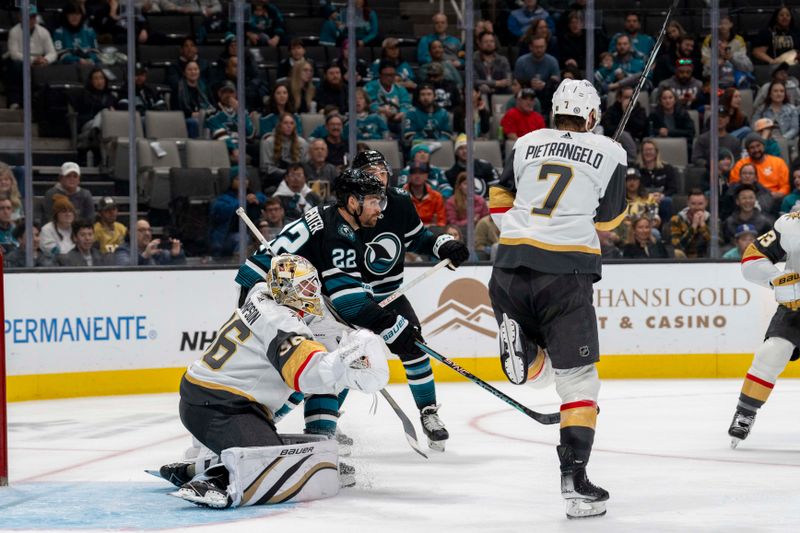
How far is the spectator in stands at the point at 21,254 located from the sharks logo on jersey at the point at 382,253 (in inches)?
107

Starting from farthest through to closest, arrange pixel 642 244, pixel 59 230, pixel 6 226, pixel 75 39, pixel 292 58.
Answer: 1. pixel 292 58
2. pixel 642 244
3. pixel 75 39
4. pixel 59 230
5. pixel 6 226

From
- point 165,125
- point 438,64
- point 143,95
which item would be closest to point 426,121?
point 438,64

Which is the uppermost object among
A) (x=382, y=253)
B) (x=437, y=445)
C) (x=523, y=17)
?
(x=523, y=17)

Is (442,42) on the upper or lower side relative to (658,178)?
upper

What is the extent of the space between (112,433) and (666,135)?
13.8ft

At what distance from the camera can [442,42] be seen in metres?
8.41

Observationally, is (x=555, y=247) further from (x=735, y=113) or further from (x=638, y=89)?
(x=735, y=113)

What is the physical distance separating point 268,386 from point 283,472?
271mm

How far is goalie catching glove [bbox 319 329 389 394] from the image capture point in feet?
12.3

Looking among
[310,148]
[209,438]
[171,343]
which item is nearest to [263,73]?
[310,148]

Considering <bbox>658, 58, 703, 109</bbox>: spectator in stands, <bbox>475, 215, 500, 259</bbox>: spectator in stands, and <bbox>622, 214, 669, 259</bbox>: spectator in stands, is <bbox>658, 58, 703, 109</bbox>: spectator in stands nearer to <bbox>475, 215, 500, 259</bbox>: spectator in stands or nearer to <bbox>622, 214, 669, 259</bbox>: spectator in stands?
<bbox>622, 214, 669, 259</bbox>: spectator in stands

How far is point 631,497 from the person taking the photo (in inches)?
167

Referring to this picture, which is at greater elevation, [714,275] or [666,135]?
[666,135]

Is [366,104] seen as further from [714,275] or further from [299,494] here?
[299,494]
